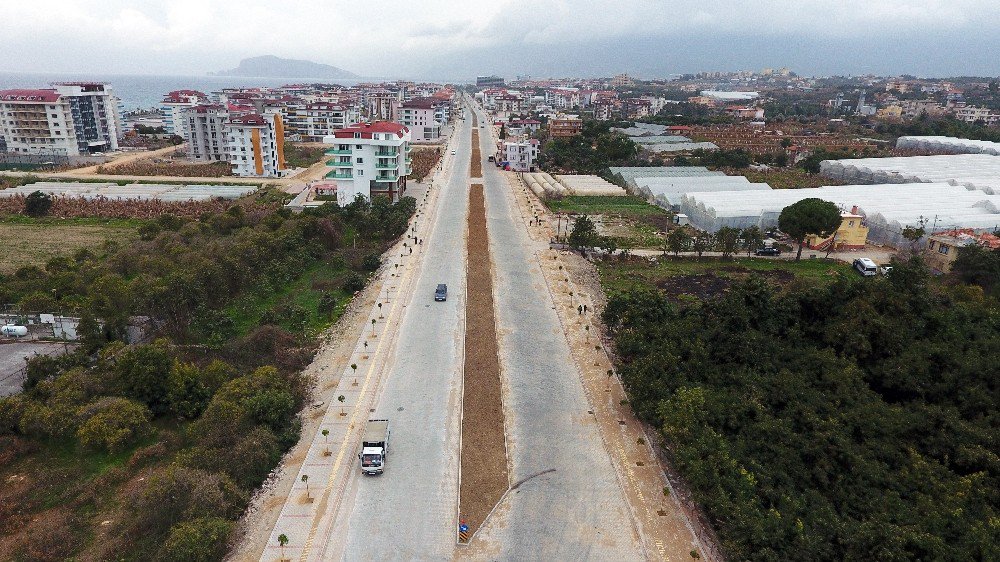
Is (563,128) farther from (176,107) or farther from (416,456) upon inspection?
(416,456)

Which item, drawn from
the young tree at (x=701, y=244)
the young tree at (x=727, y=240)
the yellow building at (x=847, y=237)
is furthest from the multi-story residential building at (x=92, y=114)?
the yellow building at (x=847, y=237)

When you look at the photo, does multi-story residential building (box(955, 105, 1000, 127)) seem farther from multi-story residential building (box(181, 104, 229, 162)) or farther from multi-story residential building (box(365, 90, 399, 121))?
multi-story residential building (box(181, 104, 229, 162))

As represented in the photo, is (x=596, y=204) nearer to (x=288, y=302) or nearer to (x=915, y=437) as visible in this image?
(x=288, y=302)

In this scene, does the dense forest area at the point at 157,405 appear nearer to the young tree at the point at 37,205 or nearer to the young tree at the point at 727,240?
the young tree at the point at 37,205

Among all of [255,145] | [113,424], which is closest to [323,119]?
[255,145]

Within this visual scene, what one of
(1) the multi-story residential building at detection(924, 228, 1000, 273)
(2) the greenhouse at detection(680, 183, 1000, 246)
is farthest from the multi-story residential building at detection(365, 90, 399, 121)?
(1) the multi-story residential building at detection(924, 228, 1000, 273)

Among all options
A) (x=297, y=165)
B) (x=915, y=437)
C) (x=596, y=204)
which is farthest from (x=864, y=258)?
(x=297, y=165)
